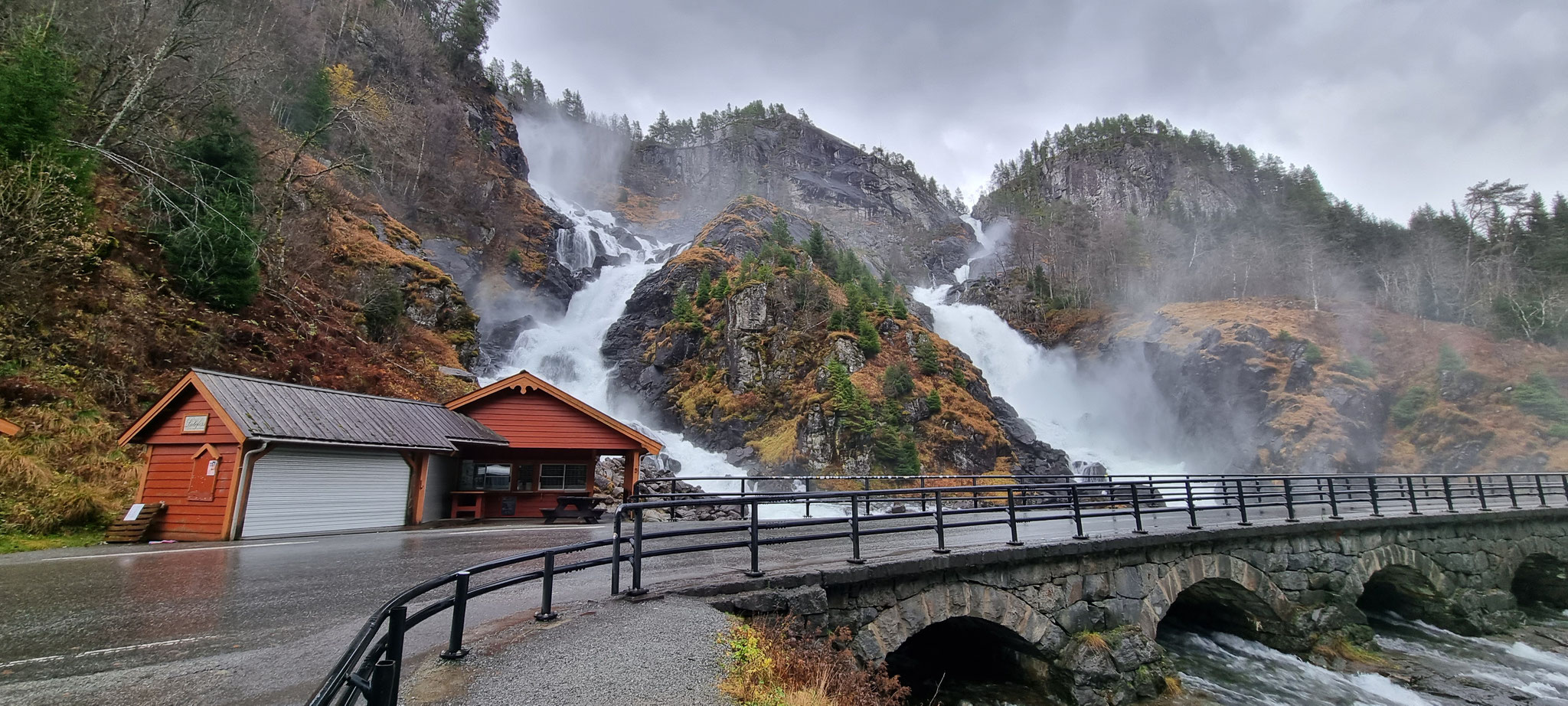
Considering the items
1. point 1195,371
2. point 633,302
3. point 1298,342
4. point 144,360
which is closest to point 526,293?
point 633,302

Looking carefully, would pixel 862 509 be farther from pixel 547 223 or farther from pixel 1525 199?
pixel 1525 199

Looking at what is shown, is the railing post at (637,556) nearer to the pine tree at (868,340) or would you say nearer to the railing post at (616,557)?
the railing post at (616,557)

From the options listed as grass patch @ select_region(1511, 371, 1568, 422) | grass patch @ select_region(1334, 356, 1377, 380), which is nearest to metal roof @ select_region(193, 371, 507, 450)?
grass patch @ select_region(1334, 356, 1377, 380)

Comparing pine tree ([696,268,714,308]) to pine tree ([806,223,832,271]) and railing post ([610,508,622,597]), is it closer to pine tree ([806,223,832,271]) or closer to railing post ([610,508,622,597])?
pine tree ([806,223,832,271])

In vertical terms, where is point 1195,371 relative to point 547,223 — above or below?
below

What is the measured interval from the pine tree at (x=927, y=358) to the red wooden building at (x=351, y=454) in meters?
23.7

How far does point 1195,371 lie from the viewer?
48000mm

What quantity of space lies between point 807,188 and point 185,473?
91673 mm

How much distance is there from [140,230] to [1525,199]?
8873 centimetres

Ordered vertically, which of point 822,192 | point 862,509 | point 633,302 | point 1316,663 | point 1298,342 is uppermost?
point 822,192

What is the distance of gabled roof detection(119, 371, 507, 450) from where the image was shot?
1264 centimetres

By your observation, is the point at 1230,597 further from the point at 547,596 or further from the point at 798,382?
the point at 798,382

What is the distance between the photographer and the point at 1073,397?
2045 inches

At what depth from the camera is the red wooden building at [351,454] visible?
12469 millimetres
